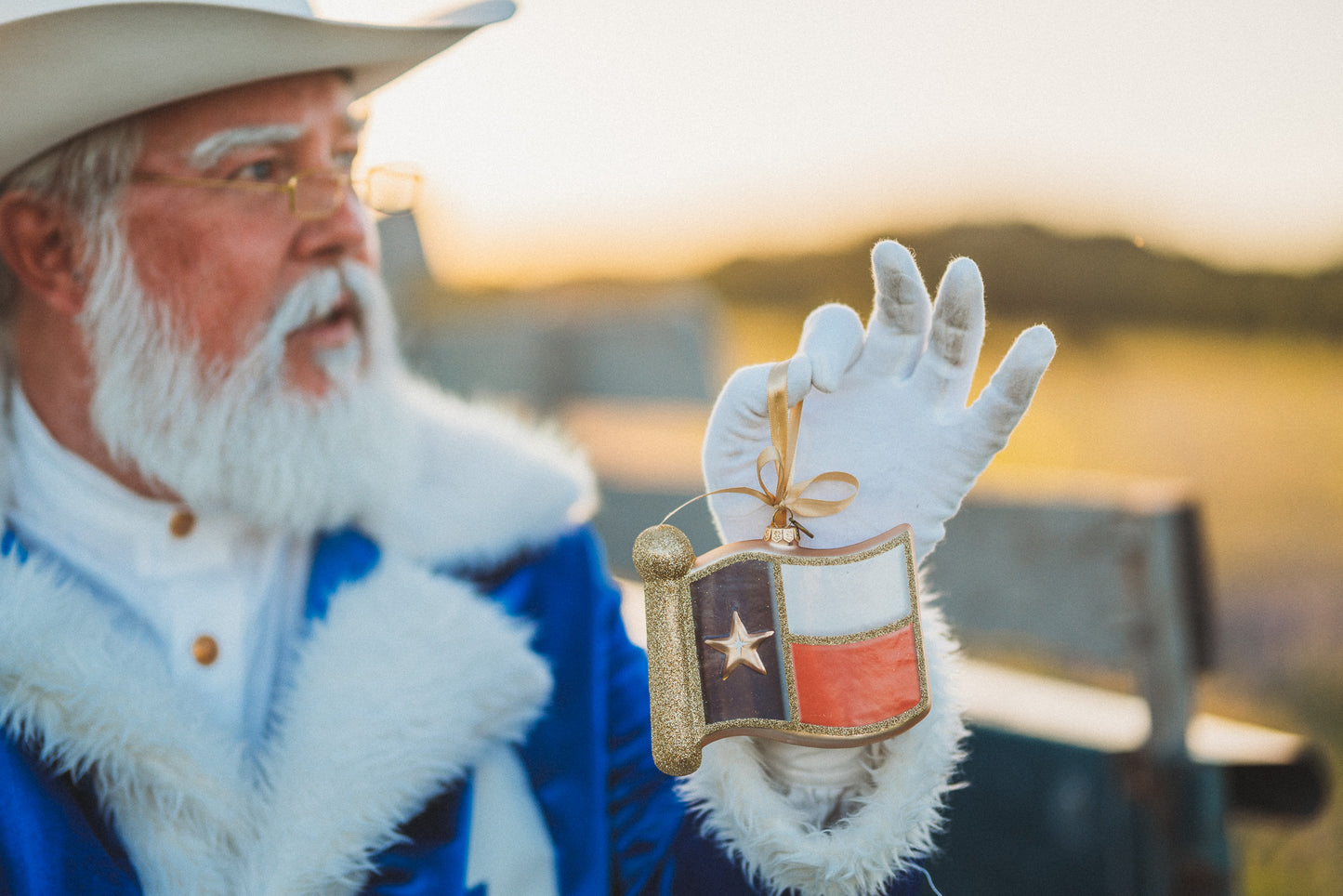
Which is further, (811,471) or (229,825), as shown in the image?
(229,825)

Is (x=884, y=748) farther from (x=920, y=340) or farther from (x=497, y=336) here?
(x=497, y=336)

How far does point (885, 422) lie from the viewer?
3.73 feet

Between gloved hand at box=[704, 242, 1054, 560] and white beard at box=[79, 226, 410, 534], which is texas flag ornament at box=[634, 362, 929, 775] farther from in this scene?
white beard at box=[79, 226, 410, 534]

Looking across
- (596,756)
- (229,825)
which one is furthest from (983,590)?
(229,825)

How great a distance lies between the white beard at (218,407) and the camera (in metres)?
1.70

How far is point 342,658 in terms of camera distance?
5.15 feet

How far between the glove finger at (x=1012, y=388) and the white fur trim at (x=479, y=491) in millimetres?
1040

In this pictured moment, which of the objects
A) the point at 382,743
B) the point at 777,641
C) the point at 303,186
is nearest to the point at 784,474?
the point at 777,641

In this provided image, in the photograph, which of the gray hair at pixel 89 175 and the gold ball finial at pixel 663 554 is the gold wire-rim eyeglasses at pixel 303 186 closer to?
the gray hair at pixel 89 175

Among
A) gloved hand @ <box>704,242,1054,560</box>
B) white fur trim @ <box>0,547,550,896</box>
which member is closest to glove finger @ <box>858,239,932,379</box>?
gloved hand @ <box>704,242,1054,560</box>

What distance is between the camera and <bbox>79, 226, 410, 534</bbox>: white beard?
1698mm

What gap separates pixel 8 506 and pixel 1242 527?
500cm

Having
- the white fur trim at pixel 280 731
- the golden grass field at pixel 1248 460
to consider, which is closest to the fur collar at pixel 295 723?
the white fur trim at pixel 280 731

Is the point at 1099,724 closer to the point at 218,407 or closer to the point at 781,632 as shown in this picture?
the point at 781,632
